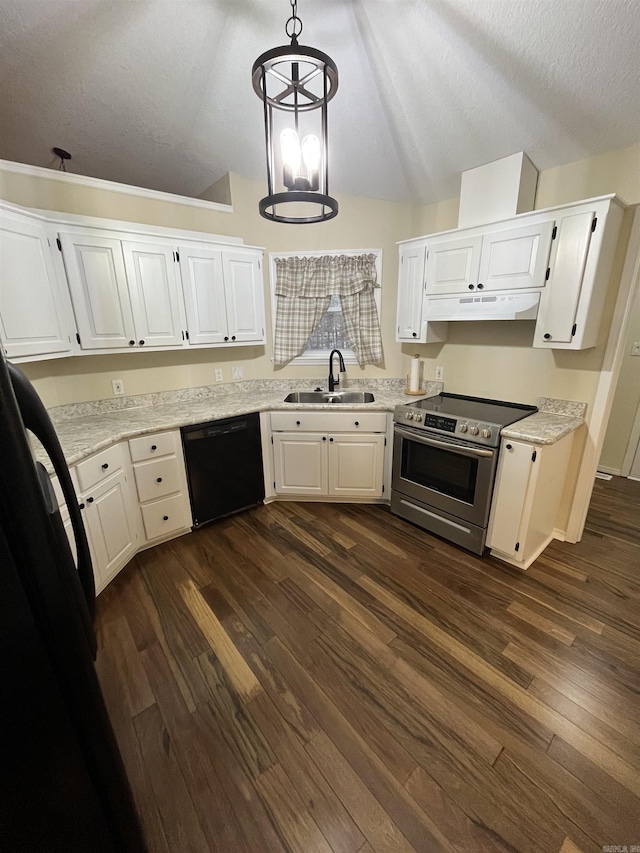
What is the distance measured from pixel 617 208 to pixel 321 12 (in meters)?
1.85

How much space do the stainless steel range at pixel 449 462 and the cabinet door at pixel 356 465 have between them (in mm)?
174

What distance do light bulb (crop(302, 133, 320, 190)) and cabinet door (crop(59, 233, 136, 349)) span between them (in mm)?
1596

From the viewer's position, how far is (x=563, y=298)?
2.17m

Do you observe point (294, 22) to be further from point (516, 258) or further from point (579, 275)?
point (579, 275)

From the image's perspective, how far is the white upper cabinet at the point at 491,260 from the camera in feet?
7.30

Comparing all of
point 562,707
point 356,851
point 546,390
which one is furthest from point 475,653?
point 546,390

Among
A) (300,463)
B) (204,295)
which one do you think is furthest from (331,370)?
(204,295)

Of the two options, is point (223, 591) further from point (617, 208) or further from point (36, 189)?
point (617, 208)

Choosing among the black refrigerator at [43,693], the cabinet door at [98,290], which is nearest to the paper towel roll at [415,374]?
the cabinet door at [98,290]

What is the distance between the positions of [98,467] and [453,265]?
9.04 feet

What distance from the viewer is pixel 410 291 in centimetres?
296

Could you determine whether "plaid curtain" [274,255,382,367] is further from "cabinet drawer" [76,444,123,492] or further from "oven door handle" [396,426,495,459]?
"cabinet drawer" [76,444,123,492]

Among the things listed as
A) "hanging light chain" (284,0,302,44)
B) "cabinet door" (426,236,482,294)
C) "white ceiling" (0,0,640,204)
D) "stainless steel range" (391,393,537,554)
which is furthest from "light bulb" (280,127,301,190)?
"stainless steel range" (391,393,537,554)

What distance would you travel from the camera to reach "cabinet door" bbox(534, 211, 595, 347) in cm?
204
